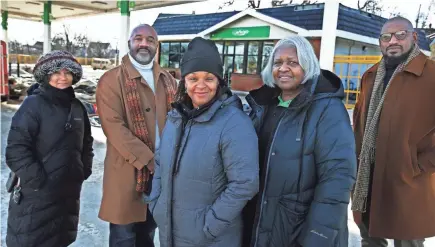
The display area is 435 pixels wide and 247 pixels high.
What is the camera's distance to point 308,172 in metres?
1.73

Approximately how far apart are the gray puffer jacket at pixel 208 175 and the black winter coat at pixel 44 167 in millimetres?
946

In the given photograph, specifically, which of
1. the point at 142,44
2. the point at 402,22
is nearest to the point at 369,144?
the point at 402,22

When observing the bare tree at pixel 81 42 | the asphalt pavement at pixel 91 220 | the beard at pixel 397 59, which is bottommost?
the asphalt pavement at pixel 91 220

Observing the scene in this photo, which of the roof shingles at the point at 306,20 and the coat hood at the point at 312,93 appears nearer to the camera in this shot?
the coat hood at the point at 312,93

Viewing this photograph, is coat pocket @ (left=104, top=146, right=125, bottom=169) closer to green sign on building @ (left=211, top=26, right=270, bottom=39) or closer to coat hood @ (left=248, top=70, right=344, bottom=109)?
coat hood @ (left=248, top=70, right=344, bottom=109)

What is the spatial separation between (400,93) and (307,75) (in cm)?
94

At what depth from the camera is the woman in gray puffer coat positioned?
5.60 feet

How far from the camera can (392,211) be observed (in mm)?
2398

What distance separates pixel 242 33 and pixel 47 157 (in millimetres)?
16016

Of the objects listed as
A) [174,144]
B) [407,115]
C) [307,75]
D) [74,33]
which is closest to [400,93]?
[407,115]

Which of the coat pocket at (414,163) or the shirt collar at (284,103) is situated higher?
the shirt collar at (284,103)

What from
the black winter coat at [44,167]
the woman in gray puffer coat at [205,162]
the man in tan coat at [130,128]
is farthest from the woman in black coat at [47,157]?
the woman in gray puffer coat at [205,162]

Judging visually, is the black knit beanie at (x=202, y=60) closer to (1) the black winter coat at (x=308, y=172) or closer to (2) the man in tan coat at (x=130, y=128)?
(1) the black winter coat at (x=308, y=172)

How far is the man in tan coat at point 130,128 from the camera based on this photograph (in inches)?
98.0
